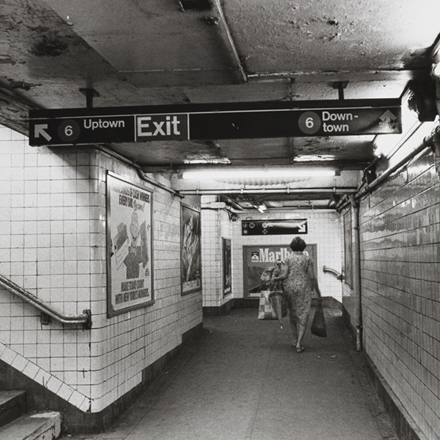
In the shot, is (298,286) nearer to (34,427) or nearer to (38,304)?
(38,304)

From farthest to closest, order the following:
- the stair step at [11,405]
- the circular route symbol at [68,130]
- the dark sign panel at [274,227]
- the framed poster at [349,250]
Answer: the dark sign panel at [274,227] → the framed poster at [349,250] → the stair step at [11,405] → the circular route symbol at [68,130]

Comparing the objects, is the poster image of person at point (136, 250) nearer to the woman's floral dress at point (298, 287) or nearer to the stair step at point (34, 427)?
the stair step at point (34, 427)

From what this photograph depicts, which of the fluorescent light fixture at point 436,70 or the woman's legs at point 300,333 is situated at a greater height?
the fluorescent light fixture at point 436,70

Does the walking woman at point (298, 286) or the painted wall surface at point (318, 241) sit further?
the painted wall surface at point (318, 241)

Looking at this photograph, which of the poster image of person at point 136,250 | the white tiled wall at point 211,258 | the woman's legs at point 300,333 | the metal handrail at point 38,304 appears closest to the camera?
the metal handrail at point 38,304

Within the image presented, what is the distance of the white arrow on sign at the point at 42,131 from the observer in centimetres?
407

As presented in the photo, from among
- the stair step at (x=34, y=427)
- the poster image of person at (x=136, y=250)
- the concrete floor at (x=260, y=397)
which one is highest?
the poster image of person at (x=136, y=250)

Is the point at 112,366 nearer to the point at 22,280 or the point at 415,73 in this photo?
the point at 22,280

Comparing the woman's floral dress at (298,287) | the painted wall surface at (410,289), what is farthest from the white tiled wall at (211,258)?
the painted wall surface at (410,289)

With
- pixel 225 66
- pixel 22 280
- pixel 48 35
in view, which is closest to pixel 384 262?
pixel 225 66

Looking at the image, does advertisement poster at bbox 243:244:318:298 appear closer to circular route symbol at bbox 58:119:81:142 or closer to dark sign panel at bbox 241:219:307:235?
dark sign panel at bbox 241:219:307:235

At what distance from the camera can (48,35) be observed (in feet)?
10.7

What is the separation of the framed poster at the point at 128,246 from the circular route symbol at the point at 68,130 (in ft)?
6.06

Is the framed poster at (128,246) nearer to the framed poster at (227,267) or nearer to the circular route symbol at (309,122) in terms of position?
the circular route symbol at (309,122)
